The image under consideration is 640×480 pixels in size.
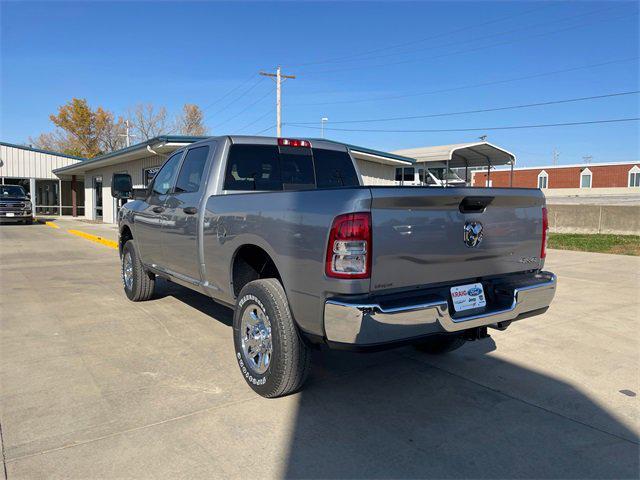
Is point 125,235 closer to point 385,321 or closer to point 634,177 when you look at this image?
point 385,321

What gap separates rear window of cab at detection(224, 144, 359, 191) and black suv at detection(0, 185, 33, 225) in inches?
918

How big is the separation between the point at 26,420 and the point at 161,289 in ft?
14.5

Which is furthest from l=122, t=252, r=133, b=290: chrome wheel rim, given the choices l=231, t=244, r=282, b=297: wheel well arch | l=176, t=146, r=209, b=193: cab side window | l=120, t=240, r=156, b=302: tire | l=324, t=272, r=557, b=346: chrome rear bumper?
l=324, t=272, r=557, b=346: chrome rear bumper

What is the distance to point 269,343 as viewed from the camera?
3564 mm

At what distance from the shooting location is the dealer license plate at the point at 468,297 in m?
3.25

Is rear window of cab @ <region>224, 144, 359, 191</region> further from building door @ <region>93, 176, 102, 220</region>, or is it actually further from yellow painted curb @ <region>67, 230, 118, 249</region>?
building door @ <region>93, 176, 102, 220</region>

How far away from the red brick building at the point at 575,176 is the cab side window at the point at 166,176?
156ft

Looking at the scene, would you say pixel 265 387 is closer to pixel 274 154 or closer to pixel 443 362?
pixel 443 362

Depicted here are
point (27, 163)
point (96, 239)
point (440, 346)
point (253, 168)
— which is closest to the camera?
point (440, 346)

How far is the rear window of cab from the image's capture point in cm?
466

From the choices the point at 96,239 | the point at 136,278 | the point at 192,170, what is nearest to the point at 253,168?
the point at 192,170

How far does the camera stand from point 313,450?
293 cm

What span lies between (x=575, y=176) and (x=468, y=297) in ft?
184

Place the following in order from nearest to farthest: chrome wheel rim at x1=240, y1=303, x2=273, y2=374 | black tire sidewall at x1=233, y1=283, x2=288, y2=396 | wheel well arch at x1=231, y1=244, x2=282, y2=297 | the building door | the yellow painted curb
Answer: black tire sidewall at x1=233, y1=283, x2=288, y2=396, chrome wheel rim at x1=240, y1=303, x2=273, y2=374, wheel well arch at x1=231, y1=244, x2=282, y2=297, the yellow painted curb, the building door
